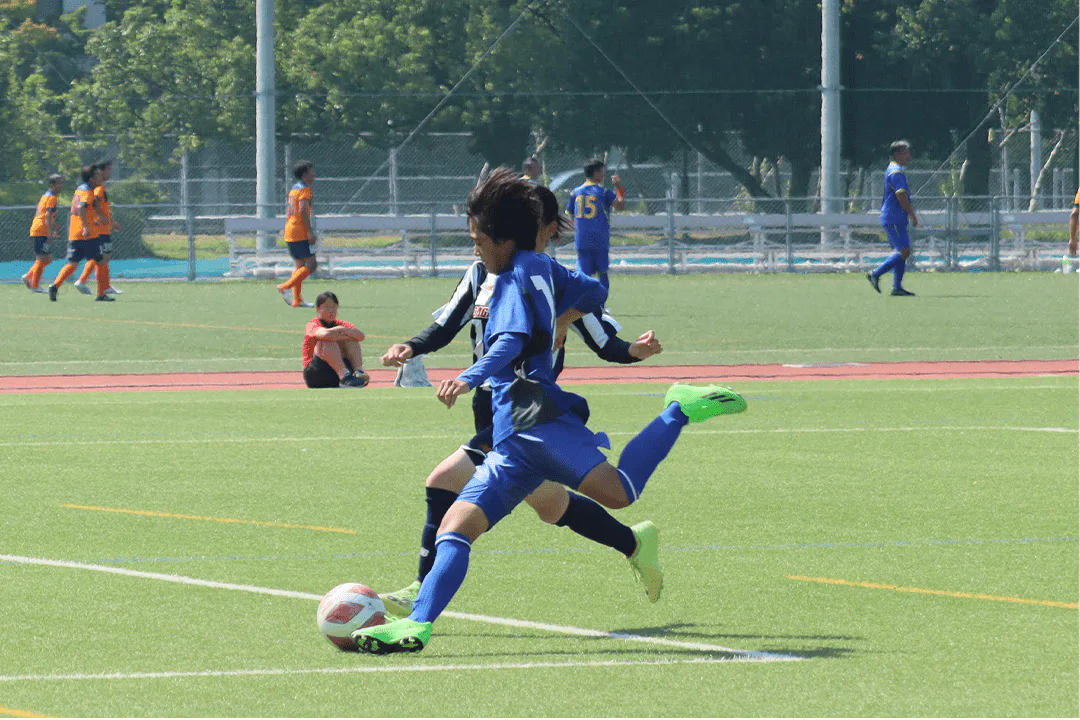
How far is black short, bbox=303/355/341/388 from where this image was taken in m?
17.1

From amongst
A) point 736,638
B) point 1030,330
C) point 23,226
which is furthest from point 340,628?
point 23,226

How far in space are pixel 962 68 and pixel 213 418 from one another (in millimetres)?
35256

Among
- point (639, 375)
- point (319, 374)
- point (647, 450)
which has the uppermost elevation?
point (647, 450)

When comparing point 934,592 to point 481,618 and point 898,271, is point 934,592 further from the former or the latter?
point 898,271

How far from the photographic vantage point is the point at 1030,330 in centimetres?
2261

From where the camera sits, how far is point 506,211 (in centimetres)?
685

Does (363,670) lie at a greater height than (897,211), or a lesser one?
lesser

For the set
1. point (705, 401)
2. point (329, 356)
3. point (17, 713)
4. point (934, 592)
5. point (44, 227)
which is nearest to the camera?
point (17, 713)

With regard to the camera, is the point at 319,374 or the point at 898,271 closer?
the point at 319,374

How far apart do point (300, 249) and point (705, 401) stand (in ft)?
65.0

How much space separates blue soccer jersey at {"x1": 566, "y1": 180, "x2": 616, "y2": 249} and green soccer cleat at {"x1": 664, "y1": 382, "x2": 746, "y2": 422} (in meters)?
17.3

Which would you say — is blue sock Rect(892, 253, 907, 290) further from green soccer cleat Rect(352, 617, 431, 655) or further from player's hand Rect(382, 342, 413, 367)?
green soccer cleat Rect(352, 617, 431, 655)

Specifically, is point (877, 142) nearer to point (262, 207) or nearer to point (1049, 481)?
point (262, 207)

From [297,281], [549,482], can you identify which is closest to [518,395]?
[549,482]
